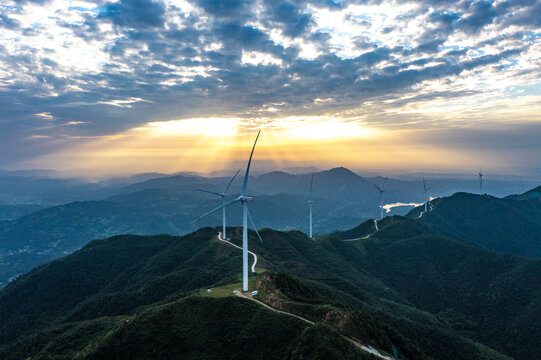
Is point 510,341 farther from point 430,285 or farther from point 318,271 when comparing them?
point 318,271

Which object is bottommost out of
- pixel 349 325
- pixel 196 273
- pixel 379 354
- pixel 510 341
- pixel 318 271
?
pixel 510 341

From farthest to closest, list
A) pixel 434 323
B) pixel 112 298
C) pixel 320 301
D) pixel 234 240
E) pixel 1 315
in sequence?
pixel 234 240 < pixel 1 315 < pixel 112 298 < pixel 434 323 < pixel 320 301

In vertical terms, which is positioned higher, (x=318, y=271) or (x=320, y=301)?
(x=320, y=301)

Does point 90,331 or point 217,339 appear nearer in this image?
point 217,339

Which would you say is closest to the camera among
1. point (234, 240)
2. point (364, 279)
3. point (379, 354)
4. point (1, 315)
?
point (379, 354)

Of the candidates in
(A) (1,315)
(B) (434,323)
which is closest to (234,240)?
(B) (434,323)

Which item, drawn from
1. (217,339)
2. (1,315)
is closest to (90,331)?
(217,339)
